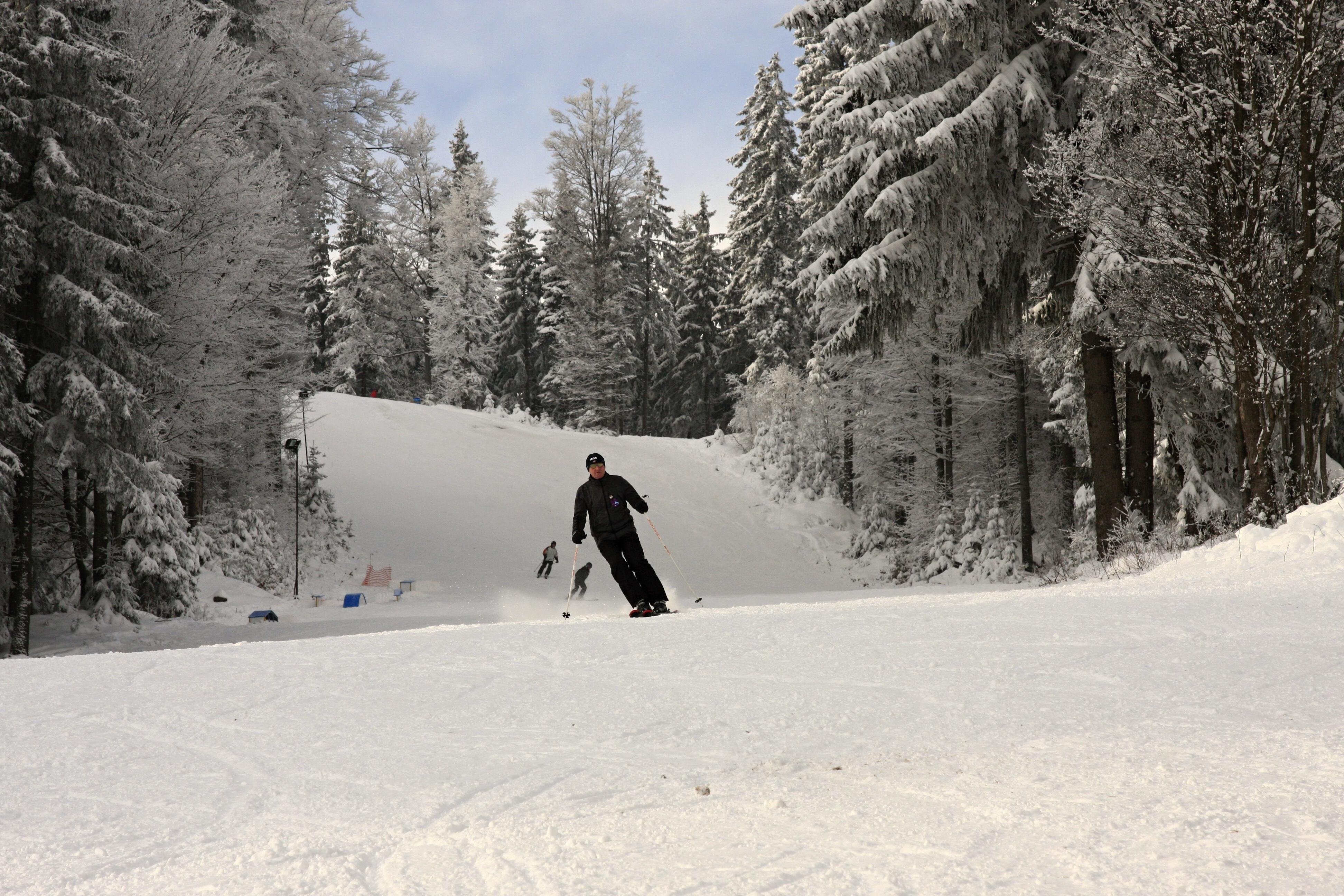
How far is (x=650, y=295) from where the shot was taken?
165 feet

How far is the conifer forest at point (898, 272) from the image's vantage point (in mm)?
10141

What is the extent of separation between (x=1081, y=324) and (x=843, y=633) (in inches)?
310

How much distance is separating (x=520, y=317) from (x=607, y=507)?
49214 mm

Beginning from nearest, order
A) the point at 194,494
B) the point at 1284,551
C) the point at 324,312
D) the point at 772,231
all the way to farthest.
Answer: the point at 1284,551, the point at 194,494, the point at 772,231, the point at 324,312

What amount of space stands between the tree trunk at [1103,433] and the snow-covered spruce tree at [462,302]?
36.9 m

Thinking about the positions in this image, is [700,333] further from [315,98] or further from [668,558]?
[315,98]

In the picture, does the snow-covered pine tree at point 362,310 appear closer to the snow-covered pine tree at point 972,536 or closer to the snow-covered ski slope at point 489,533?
the snow-covered ski slope at point 489,533

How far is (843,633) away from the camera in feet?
22.7

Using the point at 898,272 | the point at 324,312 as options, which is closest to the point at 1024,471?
the point at 898,272

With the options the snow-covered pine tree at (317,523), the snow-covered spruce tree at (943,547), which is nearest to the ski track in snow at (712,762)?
the snow-covered spruce tree at (943,547)

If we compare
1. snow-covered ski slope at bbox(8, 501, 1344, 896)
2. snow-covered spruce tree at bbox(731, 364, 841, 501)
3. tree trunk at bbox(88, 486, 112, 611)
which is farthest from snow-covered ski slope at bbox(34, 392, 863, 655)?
snow-covered ski slope at bbox(8, 501, 1344, 896)

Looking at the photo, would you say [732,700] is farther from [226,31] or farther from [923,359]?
[923,359]

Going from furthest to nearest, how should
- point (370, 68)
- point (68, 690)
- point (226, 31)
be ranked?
point (370, 68), point (226, 31), point (68, 690)

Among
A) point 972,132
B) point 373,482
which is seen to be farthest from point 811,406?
point 972,132
